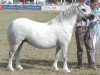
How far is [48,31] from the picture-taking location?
10578 mm

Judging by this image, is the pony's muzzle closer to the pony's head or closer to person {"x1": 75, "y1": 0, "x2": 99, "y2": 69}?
the pony's head

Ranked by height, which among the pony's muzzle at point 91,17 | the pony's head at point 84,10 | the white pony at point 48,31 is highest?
the pony's head at point 84,10

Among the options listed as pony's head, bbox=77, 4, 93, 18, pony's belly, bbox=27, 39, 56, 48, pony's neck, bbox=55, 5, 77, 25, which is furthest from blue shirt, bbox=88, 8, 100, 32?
pony's belly, bbox=27, 39, 56, 48

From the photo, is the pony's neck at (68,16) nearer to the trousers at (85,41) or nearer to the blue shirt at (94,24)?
the trousers at (85,41)

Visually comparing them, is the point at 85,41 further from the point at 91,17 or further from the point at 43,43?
the point at 43,43

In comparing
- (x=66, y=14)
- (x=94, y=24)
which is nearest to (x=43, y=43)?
(x=66, y=14)

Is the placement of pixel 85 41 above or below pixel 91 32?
below

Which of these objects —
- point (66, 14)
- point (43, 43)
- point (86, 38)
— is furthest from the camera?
point (86, 38)

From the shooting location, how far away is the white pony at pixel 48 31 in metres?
10.5

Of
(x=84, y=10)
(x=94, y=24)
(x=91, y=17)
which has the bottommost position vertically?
(x=94, y=24)

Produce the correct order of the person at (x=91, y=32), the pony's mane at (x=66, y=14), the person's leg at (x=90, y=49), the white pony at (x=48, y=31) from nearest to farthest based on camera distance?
the white pony at (x=48, y=31) < the pony's mane at (x=66, y=14) < the person at (x=91, y=32) < the person's leg at (x=90, y=49)

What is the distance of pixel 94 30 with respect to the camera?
36.8 ft

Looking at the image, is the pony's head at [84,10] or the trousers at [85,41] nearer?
the pony's head at [84,10]

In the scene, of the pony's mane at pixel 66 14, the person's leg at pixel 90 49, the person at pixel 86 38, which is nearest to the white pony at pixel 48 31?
the pony's mane at pixel 66 14
